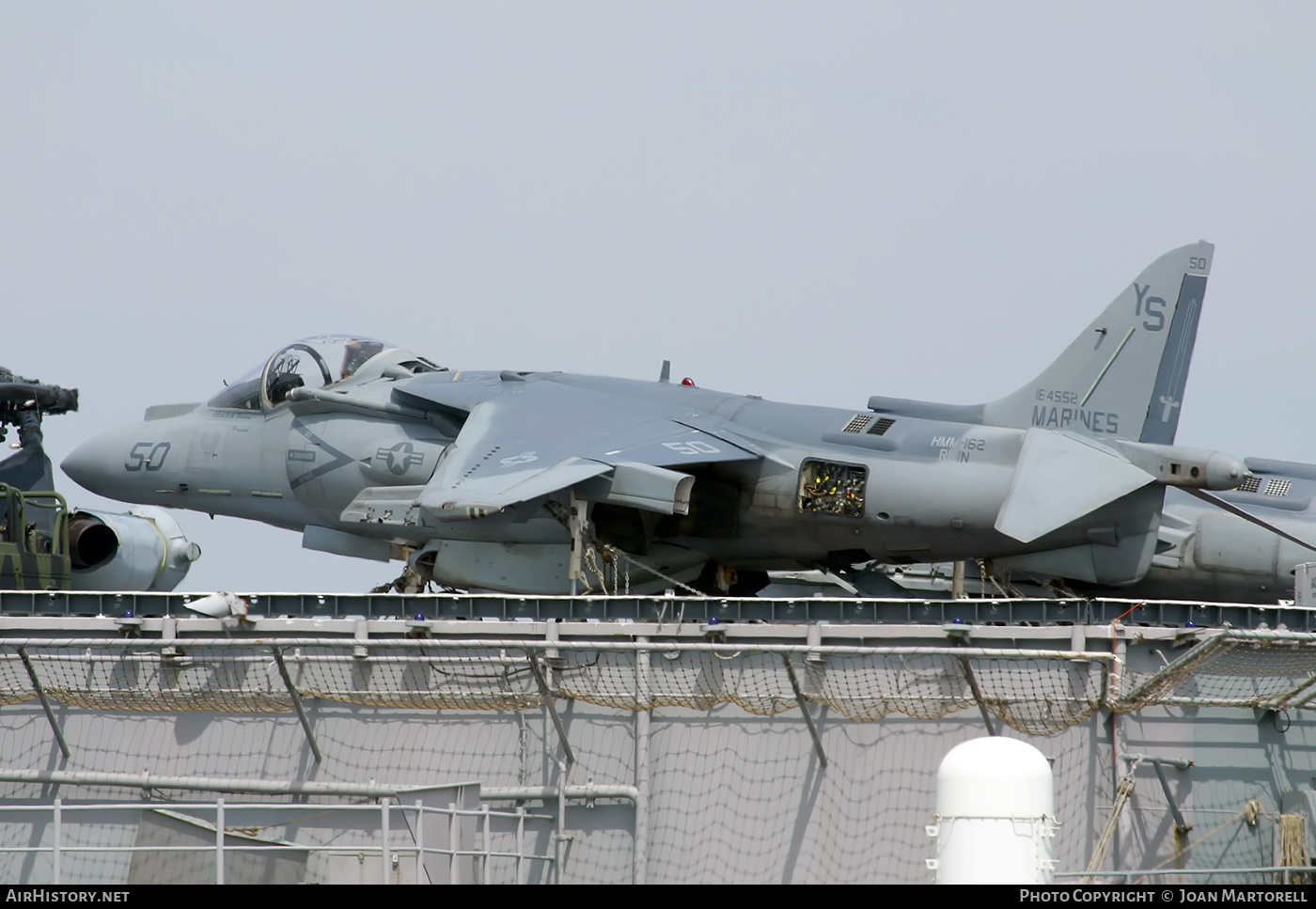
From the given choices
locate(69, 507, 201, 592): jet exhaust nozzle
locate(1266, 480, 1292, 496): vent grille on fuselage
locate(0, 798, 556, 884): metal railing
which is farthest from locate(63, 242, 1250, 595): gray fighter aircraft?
locate(0, 798, 556, 884): metal railing

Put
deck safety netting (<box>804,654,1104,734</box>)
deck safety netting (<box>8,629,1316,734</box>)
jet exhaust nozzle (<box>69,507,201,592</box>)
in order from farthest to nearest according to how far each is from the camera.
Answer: jet exhaust nozzle (<box>69,507,201,592</box>)
deck safety netting (<box>804,654,1104,734</box>)
deck safety netting (<box>8,629,1316,734</box>)

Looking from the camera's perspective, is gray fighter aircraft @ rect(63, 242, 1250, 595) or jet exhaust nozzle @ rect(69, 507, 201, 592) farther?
jet exhaust nozzle @ rect(69, 507, 201, 592)

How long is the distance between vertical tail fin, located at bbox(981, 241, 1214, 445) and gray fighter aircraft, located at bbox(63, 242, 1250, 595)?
0.03m

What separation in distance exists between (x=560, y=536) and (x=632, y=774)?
5136 millimetres

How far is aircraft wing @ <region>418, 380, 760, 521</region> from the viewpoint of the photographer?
17812 millimetres

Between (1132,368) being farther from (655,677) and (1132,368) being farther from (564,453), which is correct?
(655,677)

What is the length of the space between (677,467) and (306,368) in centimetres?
582

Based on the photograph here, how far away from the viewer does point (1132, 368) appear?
19031mm

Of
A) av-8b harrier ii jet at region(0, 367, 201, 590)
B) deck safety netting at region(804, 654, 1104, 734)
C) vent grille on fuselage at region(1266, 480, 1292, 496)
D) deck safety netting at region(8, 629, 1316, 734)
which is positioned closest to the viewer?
deck safety netting at region(8, 629, 1316, 734)

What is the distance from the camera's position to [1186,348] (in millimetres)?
19297

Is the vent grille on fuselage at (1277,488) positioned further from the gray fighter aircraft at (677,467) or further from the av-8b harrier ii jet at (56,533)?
the av-8b harrier ii jet at (56,533)

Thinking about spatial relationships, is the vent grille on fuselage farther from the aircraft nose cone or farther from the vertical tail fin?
the aircraft nose cone

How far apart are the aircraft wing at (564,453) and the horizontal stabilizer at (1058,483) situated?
3.36 metres

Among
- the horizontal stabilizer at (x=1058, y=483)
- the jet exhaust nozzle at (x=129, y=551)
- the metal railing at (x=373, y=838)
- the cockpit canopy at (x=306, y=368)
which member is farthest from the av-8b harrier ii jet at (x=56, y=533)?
the horizontal stabilizer at (x=1058, y=483)
